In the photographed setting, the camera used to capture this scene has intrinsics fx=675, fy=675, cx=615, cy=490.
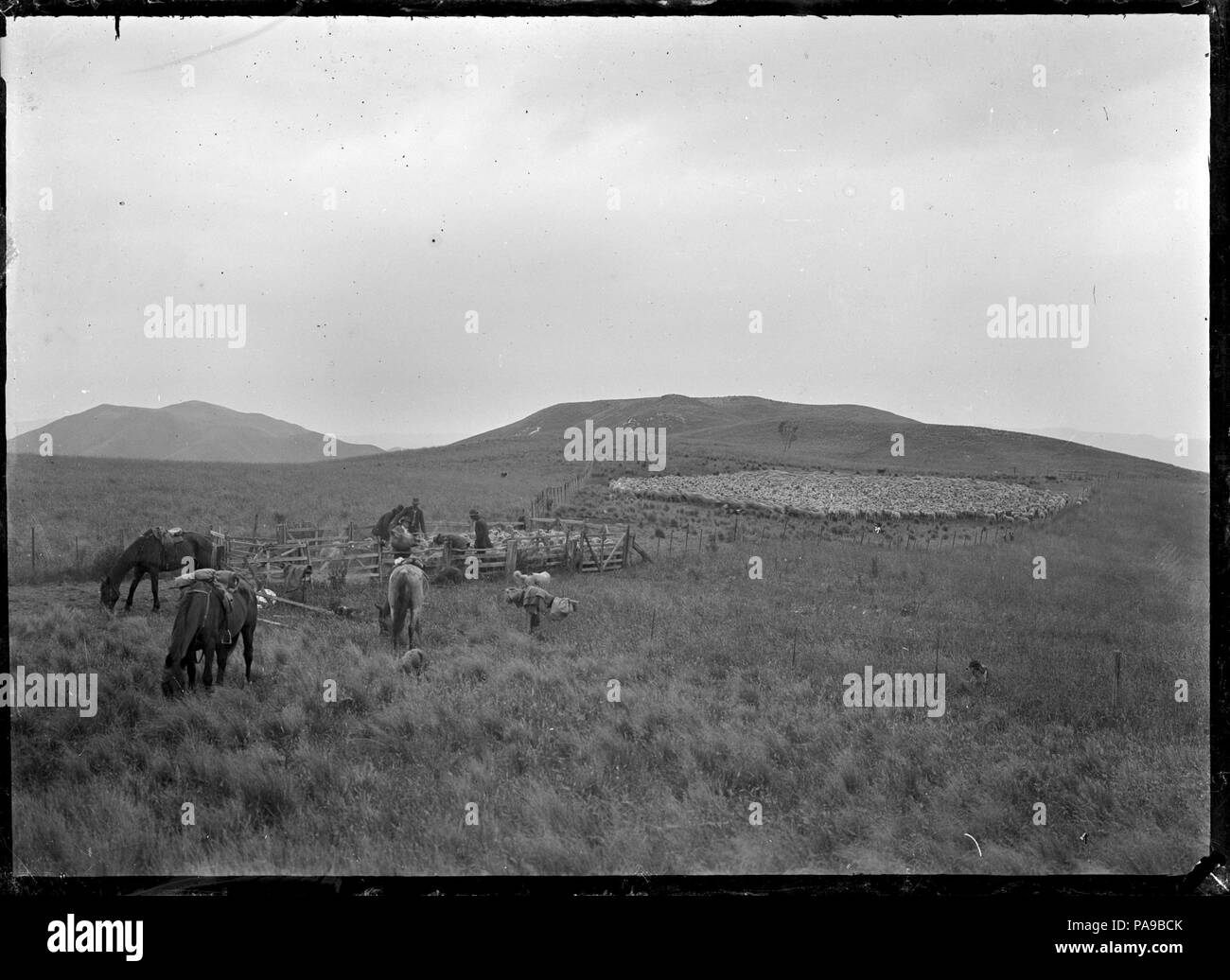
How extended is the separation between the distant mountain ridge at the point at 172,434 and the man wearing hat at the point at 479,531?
804 millimetres

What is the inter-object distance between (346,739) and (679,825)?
1826mm

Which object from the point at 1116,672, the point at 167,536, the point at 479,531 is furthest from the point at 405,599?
the point at 1116,672

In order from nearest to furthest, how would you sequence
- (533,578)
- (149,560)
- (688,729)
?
(688,729), (149,560), (533,578)

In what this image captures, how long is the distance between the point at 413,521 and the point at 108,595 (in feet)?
5.62

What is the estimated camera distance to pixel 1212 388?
3598 millimetres

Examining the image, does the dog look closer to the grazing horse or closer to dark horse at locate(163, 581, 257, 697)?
the grazing horse

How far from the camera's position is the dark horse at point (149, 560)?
3748 mm

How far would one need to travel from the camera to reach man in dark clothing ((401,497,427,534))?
387 cm

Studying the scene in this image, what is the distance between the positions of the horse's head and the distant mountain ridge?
0.72 m

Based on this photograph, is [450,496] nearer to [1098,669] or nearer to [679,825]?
[679,825]

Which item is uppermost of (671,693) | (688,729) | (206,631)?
(206,631)

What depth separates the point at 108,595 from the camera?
3.75 m

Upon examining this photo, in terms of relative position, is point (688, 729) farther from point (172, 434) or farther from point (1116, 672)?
point (172, 434)
